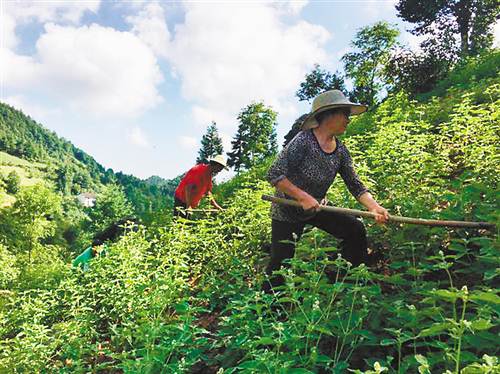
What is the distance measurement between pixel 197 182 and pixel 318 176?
165 inches

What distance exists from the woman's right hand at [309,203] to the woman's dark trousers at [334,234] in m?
0.33

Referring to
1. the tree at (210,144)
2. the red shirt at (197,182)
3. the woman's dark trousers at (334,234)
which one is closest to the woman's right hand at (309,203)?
the woman's dark trousers at (334,234)

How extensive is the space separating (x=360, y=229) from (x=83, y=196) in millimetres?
152028

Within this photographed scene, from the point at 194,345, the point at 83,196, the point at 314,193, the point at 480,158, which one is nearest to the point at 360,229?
the point at 314,193

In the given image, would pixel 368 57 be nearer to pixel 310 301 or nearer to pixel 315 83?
pixel 315 83

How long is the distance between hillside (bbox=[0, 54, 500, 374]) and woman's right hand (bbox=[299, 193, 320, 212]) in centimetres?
17

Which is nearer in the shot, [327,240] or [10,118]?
[327,240]

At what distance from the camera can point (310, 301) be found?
2838 mm

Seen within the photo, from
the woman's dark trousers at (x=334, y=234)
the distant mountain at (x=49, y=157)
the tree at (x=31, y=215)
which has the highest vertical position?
the distant mountain at (x=49, y=157)

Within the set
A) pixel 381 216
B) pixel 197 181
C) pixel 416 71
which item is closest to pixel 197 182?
pixel 197 181

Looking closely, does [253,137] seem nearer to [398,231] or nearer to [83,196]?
[398,231]

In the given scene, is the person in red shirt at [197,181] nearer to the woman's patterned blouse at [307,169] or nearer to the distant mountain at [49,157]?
the woman's patterned blouse at [307,169]

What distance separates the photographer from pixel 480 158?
4793mm

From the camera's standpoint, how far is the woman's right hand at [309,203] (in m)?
3.42
